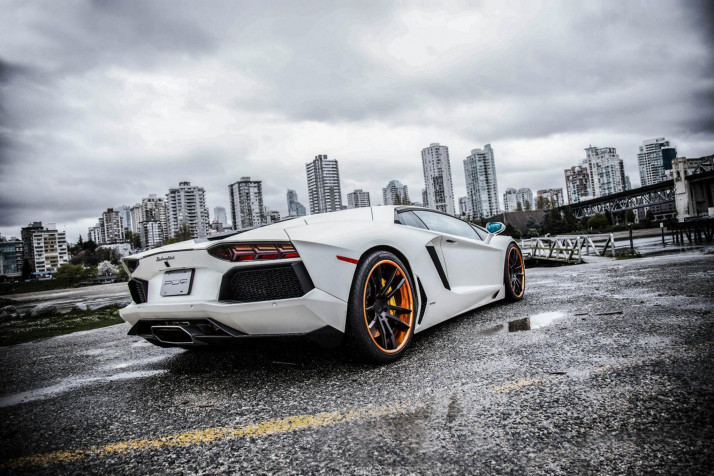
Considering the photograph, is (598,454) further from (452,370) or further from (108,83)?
(108,83)

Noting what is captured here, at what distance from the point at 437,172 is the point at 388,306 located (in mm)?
134575

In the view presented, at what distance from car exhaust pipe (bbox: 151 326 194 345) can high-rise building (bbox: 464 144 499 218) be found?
166551 mm

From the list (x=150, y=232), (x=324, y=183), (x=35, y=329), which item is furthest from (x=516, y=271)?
(x=150, y=232)

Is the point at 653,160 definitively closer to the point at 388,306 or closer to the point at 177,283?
the point at 388,306

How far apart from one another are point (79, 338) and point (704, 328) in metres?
6.67

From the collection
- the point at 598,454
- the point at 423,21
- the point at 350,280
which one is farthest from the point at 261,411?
the point at 423,21

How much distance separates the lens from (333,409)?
77.5 inches

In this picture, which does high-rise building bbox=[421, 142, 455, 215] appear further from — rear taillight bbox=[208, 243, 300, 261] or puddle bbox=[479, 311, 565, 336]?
rear taillight bbox=[208, 243, 300, 261]

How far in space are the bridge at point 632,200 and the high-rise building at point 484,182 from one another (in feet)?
192

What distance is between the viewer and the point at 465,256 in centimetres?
387

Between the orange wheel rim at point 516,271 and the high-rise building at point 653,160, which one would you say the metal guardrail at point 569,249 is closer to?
the orange wheel rim at point 516,271

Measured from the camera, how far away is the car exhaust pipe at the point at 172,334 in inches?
97.7

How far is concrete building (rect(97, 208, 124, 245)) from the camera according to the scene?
605 ft

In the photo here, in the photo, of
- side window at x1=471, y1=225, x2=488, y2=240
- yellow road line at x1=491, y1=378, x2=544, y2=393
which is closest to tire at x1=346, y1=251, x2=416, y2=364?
yellow road line at x1=491, y1=378, x2=544, y2=393
